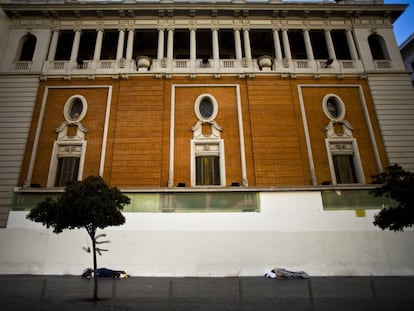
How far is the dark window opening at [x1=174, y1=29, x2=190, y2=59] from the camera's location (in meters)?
22.4

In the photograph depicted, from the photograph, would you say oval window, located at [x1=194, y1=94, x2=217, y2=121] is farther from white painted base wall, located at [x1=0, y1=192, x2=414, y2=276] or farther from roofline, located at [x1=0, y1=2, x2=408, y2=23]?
roofline, located at [x1=0, y1=2, x2=408, y2=23]

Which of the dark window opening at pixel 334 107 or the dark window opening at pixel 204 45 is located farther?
the dark window opening at pixel 204 45

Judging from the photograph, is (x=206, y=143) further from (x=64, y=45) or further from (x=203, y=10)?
(x=64, y=45)

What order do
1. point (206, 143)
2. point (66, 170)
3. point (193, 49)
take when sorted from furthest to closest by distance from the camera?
point (193, 49) < point (206, 143) < point (66, 170)

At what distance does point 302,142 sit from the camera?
711 inches

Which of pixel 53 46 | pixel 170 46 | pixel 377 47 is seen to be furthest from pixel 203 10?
pixel 377 47

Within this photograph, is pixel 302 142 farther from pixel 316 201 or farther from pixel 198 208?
pixel 198 208

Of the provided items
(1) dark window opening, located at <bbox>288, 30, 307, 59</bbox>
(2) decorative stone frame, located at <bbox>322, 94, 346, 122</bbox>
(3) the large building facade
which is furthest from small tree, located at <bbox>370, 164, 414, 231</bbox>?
(1) dark window opening, located at <bbox>288, 30, 307, 59</bbox>

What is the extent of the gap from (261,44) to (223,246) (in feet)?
58.2

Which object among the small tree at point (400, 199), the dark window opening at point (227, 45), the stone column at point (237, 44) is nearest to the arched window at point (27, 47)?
the dark window opening at point (227, 45)

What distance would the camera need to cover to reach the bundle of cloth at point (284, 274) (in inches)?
555

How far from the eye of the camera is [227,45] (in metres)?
23.0

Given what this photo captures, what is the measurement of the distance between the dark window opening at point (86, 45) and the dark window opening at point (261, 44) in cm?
1370

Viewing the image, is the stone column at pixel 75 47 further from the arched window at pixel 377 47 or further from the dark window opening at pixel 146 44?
the arched window at pixel 377 47
